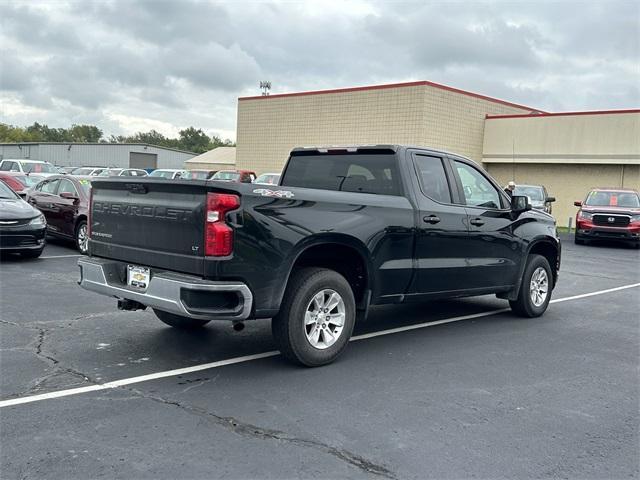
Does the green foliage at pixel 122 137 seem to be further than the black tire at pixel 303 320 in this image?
Yes

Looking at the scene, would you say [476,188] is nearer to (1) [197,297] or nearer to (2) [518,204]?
(2) [518,204]

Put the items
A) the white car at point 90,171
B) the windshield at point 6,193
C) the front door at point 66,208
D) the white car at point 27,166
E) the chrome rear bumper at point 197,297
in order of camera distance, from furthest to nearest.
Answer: the white car at point 90,171 < the white car at point 27,166 < the front door at point 66,208 < the windshield at point 6,193 < the chrome rear bumper at point 197,297

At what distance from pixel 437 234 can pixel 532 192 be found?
1781 centimetres

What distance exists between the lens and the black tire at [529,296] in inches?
319

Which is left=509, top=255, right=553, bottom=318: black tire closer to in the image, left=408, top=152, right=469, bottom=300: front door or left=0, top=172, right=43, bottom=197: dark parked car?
left=408, top=152, right=469, bottom=300: front door

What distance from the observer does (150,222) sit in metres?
5.41

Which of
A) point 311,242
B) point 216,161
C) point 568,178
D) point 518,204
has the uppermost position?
point 216,161

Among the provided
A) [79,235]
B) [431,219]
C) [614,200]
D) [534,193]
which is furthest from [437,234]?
[534,193]

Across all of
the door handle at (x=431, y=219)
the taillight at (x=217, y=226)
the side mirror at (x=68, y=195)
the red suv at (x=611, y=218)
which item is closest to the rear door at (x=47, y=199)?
the side mirror at (x=68, y=195)

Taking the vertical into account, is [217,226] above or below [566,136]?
below

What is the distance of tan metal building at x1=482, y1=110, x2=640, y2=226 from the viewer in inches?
1072

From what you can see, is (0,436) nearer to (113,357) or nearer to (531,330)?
(113,357)

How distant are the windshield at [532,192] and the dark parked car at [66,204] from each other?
15.1 meters

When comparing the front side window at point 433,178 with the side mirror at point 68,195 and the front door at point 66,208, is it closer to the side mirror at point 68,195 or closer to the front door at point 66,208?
the front door at point 66,208
